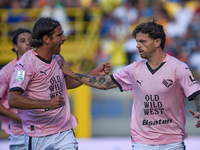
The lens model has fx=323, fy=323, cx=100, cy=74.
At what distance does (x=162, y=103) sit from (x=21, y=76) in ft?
5.67

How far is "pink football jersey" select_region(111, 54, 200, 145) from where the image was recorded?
154 inches

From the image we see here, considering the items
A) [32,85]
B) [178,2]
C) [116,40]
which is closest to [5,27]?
[116,40]

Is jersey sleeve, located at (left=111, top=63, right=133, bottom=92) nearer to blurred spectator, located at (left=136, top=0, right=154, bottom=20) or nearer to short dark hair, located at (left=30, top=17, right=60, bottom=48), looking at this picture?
short dark hair, located at (left=30, top=17, right=60, bottom=48)

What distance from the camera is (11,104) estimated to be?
3703 millimetres

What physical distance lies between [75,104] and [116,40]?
10.2 feet

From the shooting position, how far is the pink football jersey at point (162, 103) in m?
3.90

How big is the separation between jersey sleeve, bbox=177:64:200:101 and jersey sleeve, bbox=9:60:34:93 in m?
1.81

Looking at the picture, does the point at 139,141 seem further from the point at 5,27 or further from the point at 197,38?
the point at 5,27

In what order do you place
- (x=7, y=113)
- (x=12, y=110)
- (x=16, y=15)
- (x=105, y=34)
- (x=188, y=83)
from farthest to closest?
(x=16, y=15) < (x=105, y=34) < (x=12, y=110) < (x=7, y=113) < (x=188, y=83)

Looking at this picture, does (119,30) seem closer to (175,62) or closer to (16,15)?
(16,15)

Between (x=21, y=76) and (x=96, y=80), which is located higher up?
(x=96, y=80)

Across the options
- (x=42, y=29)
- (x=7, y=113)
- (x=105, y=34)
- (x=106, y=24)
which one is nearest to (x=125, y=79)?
(x=42, y=29)

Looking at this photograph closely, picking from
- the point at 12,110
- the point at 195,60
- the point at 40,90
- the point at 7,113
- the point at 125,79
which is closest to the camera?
the point at 40,90

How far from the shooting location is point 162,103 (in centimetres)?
392
